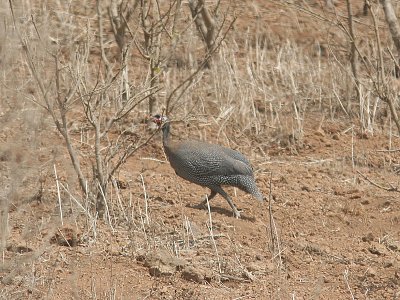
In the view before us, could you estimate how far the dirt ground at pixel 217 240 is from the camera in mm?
6375

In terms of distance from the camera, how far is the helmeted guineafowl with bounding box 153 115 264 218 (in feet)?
27.9

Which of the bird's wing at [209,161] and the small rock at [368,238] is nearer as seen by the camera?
the small rock at [368,238]

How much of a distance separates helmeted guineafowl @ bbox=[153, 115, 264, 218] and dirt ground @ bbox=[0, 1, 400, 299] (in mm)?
196

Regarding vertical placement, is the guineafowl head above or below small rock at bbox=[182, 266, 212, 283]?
above

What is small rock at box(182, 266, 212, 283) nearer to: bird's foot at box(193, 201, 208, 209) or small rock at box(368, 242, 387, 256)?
small rock at box(368, 242, 387, 256)

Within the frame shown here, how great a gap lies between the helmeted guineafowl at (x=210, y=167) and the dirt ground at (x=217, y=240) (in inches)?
7.7

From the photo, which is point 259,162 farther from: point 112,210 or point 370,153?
point 112,210

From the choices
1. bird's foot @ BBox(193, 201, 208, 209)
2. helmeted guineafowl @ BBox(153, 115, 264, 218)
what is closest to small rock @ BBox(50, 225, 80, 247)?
bird's foot @ BBox(193, 201, 208, 209)

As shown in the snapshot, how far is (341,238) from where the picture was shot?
25.4ft

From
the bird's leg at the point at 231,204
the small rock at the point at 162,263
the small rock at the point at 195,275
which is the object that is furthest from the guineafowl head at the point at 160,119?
the small rock at the point at 195,275

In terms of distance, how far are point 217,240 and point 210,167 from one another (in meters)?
1.27

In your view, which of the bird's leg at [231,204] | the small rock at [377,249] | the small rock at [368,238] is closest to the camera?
the small rock at [377,249]

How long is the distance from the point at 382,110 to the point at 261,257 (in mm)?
4468

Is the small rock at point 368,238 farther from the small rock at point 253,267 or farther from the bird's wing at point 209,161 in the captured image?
the bird's wing at point 209,161
